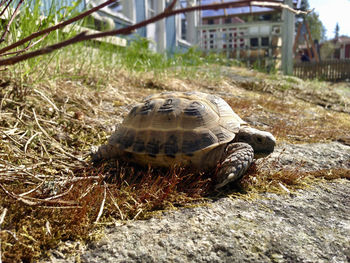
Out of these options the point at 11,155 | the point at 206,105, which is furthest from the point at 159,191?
the point at 11,155

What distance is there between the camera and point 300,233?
4.99ft

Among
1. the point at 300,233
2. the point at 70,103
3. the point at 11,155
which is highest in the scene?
the point at 70,103

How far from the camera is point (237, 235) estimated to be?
1.45 metres

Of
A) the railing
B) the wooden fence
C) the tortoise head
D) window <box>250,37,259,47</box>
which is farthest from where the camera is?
the wooden fence

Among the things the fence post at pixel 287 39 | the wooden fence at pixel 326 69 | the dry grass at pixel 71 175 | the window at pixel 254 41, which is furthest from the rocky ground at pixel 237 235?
the wooden fence at pixel 326 69

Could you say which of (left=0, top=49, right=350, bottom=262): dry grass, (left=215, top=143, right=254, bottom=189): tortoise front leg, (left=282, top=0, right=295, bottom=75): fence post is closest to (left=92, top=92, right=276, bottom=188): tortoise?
(left=215, top=143, right=254, bottom=189): tortoise front leg

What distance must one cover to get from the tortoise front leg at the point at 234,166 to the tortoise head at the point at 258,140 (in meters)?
0.21

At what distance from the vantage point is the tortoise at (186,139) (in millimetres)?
1970

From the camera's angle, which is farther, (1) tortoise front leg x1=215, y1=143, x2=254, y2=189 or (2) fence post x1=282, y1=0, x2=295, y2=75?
(2) fence post x1=282, y1=0, x2=295, y2=75

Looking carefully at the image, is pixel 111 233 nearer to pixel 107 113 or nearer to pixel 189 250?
pixel 189 250

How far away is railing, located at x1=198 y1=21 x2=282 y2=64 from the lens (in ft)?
44.6

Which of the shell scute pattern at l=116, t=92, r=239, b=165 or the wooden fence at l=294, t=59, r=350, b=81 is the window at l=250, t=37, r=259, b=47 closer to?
the wooden fence at l=294, t=59, r=350, b=81

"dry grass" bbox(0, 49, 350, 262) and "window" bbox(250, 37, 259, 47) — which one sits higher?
"window" bbox(250, 37, 259, 47)

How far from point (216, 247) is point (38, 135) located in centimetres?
162
